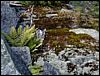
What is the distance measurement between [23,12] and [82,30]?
3488 millimetres

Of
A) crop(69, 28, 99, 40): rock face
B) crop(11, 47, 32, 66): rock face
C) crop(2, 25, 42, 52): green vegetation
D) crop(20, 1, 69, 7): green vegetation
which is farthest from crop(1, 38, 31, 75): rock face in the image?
crop(20, 1, 69, 7): green vegetation

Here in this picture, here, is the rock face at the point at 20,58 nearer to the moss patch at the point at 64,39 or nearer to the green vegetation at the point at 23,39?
the green vegetation at the point at 23,39

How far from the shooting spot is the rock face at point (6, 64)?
6.52 metres

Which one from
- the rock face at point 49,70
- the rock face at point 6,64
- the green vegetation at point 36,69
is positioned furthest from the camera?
the green vegetation at point 36,69

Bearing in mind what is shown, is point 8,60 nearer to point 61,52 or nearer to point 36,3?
point 61,52

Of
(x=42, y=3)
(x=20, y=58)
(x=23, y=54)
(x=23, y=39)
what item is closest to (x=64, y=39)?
(x=23, y=39)

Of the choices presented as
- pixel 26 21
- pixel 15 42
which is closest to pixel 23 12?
pixel 26 21

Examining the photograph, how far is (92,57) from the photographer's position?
27.5 ft

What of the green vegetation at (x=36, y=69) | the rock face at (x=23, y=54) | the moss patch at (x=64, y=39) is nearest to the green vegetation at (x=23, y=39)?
the moss patch at (x=64, y=39)

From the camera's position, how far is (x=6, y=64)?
21.7ft

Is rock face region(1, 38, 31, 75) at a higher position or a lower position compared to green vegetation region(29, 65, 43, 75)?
higher

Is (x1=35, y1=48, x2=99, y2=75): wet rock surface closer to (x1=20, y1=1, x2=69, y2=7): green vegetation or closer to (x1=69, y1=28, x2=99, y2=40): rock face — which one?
(x1=69, y1=28, x2=99, y2=40): rock face

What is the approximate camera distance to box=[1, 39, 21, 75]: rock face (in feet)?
21.4

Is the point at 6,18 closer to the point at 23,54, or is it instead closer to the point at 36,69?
the point at 23,54
